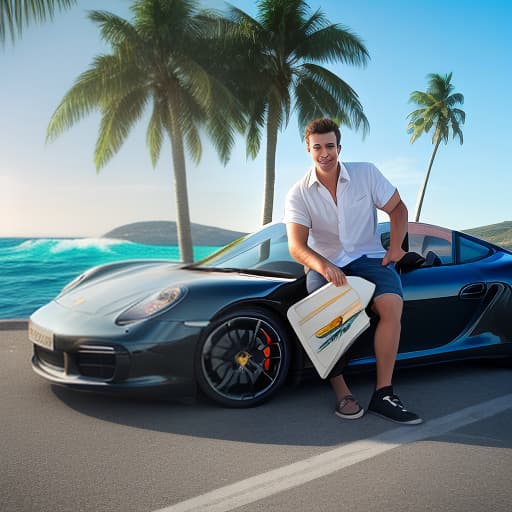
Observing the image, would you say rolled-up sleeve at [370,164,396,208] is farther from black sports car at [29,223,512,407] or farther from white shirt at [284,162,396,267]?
black sports car at [29,223,512,407]

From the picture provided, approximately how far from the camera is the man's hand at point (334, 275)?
3752 millimetres

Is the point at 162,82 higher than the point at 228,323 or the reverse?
higher

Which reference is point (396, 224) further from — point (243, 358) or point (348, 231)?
point (243, 358)

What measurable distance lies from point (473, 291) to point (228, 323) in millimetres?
1974

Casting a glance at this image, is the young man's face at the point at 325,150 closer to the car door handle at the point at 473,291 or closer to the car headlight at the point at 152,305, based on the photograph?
the car headlight at the point at 152,305

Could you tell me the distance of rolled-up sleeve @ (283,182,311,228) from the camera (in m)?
4.03

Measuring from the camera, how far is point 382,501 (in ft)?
8.66

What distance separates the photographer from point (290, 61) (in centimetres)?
2680

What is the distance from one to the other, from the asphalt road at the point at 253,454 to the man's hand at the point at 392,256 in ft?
3.07

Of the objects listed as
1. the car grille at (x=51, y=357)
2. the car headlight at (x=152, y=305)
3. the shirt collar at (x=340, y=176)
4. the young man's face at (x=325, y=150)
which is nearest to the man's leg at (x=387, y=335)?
the shirt collar at (x=340, y=176)

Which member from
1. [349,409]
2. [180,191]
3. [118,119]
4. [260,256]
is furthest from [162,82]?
[349,409]

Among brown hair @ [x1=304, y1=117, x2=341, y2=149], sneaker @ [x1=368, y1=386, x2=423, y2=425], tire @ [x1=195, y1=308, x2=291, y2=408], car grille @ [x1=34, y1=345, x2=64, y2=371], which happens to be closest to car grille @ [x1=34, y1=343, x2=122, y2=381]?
car grille @ [x1=34, y1=345, x2=64, y2=371]

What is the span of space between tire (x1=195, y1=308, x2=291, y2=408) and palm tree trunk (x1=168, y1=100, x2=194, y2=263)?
1993 centimetres

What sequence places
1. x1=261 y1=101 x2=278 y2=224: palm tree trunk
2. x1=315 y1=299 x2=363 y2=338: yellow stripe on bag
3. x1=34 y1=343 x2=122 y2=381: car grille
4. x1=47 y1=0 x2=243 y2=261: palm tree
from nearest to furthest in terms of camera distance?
x1=34 y1=343 x2=122 y2=381: car grille < x1=315 y1=299 x2=363 y2=338: yellow stripe on bag < x1=47 y1=0 x2=243 y2=261: palm tree < x1=261 y1=101 x2=278 y2=224: palm tree trunk
